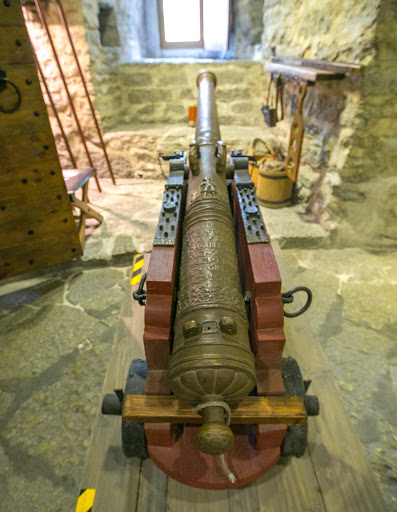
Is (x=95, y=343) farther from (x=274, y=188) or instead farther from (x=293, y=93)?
(x=293, y=93)

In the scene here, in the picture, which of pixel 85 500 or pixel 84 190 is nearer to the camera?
pixel 85 500

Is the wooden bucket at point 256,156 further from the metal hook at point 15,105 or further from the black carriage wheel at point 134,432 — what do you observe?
the black carriage wheel at point 134,432

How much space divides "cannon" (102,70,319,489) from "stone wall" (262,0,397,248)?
1546mm

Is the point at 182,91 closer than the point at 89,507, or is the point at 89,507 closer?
the point at 89,507

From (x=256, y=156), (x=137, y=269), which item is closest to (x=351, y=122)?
(x=256, y=156)

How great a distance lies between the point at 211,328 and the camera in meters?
1.04

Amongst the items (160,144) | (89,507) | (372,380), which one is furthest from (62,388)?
(160,144)

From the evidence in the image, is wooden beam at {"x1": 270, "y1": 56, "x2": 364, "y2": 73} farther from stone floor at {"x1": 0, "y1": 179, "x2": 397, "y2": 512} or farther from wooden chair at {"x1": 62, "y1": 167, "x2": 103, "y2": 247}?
wooden chair at {"x1": 62, "y1": 167, "x2": 103, "y2": 247}

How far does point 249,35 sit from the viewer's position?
5.23m

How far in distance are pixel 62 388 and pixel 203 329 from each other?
4.43 ft

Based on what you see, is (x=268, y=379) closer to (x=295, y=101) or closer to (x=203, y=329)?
(x=203, y=329)

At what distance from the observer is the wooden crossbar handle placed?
Result: 1169 mm

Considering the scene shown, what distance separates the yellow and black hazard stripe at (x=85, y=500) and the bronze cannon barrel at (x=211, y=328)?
0.70 metres

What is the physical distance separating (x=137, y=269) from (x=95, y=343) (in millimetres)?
666
